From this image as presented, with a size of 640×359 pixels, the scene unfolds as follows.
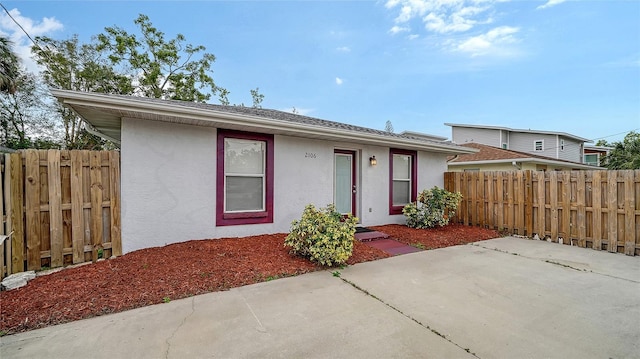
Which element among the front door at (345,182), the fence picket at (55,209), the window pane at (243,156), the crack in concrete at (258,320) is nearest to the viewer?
the crack in concrete at (258,320)

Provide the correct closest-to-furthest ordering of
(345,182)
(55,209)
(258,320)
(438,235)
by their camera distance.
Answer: (258,320) < (55,209) < (438,235) < (345,182)

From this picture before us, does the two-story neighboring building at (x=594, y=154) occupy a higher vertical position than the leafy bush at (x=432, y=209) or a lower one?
higher

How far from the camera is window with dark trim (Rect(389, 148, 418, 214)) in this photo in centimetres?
770

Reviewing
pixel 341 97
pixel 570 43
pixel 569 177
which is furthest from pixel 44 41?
pixel 570 43

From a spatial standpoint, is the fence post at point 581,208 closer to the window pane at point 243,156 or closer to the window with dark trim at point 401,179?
the window with dark trim at point 401,179

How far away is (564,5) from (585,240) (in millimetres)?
6408

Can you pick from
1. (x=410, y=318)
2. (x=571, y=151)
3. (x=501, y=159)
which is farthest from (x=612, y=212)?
(x=571, y=151)

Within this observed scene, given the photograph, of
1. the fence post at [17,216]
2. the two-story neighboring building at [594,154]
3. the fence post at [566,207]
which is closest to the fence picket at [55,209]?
the fence post at [17,216]

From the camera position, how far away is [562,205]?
20.0ft

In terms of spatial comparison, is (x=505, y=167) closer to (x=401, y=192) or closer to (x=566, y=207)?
(x=566, y=207)

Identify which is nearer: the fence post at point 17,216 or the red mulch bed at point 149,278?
the red mulch bed at point 149,278

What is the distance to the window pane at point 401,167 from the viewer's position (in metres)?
7.86

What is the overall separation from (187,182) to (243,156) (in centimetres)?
120

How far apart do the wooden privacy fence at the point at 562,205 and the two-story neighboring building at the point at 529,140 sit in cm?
1261
